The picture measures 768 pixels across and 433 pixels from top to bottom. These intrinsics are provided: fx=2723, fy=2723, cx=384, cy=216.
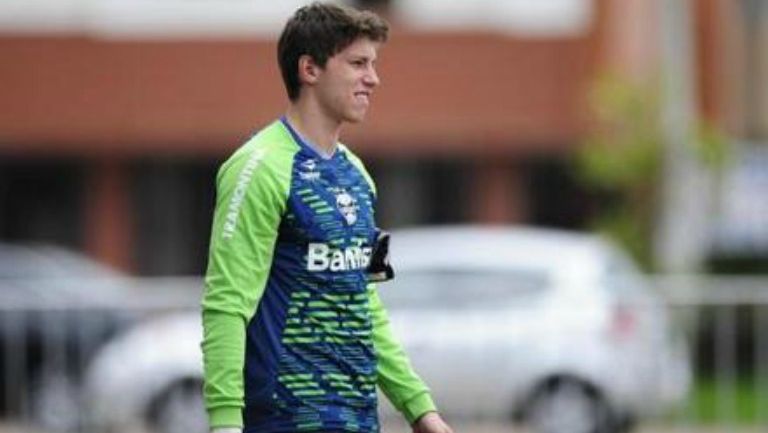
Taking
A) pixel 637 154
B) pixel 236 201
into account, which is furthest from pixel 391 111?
pixel 236 201

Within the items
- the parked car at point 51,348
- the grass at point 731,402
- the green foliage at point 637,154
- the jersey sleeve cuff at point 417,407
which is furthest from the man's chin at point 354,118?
the green foliage at point 637,154

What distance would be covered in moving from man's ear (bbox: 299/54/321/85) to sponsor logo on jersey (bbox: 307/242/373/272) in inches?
15.0

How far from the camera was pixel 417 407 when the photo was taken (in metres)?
6.66

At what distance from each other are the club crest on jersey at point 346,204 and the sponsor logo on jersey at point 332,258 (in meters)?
0.07

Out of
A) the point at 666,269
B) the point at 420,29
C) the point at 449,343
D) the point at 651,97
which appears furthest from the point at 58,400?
the point at 420,29

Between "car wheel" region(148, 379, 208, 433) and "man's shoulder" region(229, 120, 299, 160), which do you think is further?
"car wheel" region(148, 379, 208, 433)

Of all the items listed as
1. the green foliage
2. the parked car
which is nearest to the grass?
the parked car

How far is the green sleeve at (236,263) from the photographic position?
6.15 metres

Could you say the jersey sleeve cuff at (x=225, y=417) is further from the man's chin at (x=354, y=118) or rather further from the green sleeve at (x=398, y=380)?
the man's chin at (x=354, y=118)

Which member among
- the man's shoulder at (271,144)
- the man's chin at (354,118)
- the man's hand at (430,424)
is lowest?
the man's hand at (430,424)

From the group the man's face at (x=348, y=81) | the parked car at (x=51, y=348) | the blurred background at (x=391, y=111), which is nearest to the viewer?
the man's face at (x=348, y=81)

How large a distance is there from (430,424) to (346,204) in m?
0.63

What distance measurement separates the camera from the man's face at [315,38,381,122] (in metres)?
6.32

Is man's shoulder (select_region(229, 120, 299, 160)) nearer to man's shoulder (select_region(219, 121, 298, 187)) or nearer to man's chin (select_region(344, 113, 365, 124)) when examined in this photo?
man's shoulder (select_region(219, 121, 298, 187))
